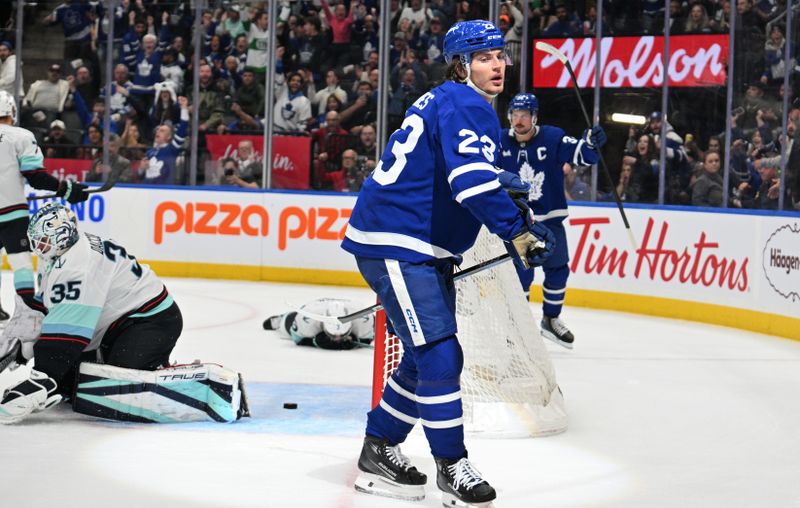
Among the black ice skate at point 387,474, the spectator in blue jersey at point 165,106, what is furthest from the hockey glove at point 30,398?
the spectator in blue jersey at point 165,106

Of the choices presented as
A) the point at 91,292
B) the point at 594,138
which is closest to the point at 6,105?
the point at 91,292

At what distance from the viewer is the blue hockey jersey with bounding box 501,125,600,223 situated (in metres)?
6.73

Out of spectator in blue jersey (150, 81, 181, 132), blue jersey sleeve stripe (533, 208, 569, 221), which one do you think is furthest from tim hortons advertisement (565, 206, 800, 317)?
spectator in blue jersey (150, 81, 181, 132)

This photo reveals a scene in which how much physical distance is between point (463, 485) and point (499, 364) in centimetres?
120

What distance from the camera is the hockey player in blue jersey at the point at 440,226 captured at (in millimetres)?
3141

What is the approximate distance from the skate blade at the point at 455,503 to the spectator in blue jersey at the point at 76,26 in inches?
351

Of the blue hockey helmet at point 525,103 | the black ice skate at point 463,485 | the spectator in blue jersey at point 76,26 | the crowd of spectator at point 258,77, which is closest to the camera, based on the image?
the black ice skate at point 463,485

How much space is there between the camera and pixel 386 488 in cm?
344

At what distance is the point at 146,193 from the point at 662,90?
4.27m

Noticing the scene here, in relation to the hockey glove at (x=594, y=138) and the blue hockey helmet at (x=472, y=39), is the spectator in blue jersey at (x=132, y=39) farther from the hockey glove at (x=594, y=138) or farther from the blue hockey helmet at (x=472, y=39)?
the blue hockey helmet at (x=472, y=39)

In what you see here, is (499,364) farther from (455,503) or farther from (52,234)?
(52,234)

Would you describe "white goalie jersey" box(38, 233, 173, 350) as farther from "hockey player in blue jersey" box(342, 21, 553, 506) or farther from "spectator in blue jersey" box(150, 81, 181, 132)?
"spectator in blue jersey" box(150, 81, 181, 132)

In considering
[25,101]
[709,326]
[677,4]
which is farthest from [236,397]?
[25,101]

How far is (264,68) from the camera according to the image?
10.8 m
